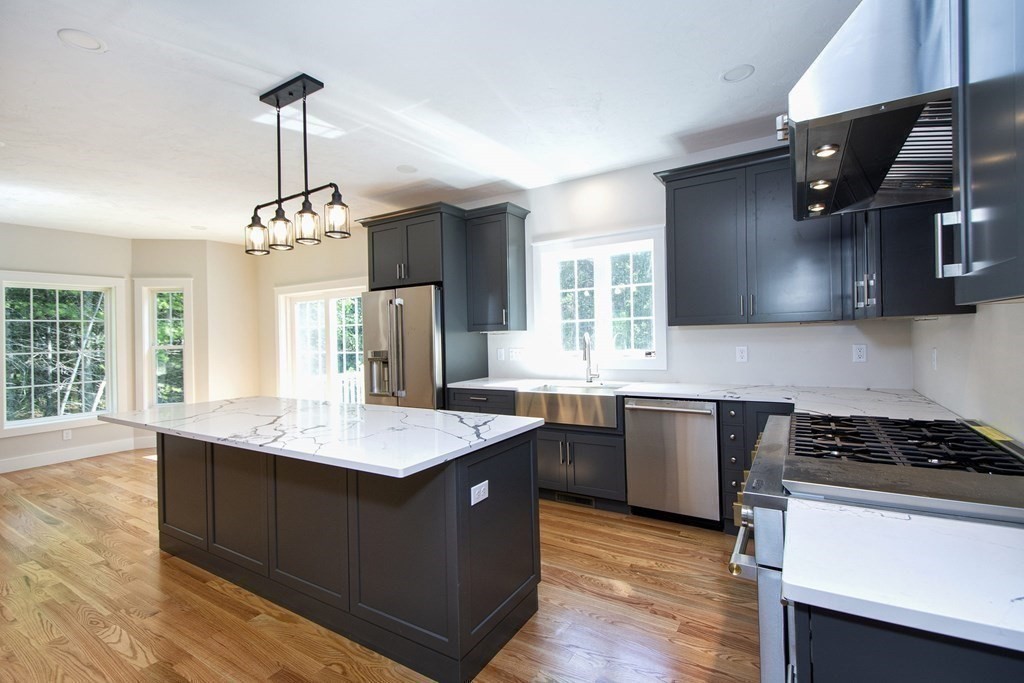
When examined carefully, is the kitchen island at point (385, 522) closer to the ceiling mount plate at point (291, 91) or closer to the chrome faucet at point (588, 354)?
the chrome faucet at point (588, 354)

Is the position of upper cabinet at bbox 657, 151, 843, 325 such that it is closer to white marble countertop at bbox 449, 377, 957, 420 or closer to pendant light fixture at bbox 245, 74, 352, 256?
white marble countertop at bbox 449, 377, 957, 420

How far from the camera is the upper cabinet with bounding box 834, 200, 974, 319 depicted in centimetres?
232

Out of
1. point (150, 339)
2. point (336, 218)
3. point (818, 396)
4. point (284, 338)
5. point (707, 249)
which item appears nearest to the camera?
point (336, 218)

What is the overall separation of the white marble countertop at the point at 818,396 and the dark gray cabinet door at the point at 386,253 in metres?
1.35

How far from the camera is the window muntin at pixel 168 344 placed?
19.7 feet

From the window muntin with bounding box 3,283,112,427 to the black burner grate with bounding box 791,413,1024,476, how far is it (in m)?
7.25

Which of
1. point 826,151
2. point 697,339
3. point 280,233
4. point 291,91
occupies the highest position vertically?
point 291,91

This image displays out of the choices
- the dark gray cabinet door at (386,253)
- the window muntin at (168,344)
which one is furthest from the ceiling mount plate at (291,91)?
the window muntin at (168,344)

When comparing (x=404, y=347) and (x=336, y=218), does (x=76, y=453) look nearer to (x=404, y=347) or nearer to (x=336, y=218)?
(x=404, y=347)

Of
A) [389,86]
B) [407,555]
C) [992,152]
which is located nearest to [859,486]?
[992,152]

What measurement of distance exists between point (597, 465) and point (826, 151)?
2599 mm

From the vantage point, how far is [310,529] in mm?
2135

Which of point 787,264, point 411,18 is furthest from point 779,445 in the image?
point 411,18

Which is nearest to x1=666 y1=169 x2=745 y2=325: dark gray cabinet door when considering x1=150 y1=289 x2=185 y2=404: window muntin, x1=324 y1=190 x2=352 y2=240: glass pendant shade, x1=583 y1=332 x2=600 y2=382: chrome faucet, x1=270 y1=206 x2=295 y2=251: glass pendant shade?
x1=583 y1=332 x2=600 y2=382: chrome faucet
